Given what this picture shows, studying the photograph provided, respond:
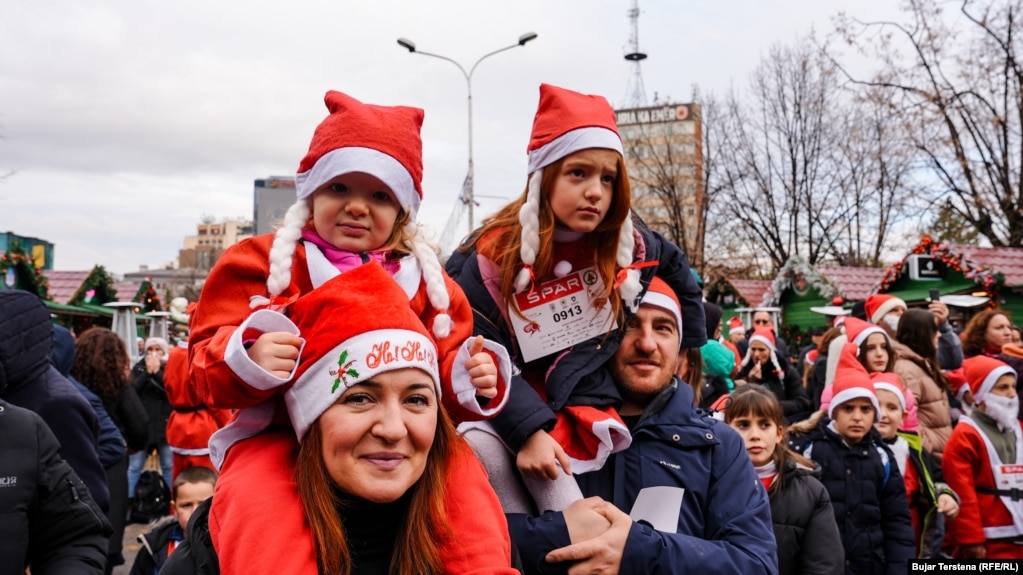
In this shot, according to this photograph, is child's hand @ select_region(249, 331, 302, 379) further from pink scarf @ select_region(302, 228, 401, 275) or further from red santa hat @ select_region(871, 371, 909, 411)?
red santa hat @ select_region(871, 371, 909, 411)

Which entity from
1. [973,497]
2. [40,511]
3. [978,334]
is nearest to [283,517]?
[40,511]

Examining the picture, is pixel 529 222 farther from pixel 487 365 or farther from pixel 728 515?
pixel 728 515

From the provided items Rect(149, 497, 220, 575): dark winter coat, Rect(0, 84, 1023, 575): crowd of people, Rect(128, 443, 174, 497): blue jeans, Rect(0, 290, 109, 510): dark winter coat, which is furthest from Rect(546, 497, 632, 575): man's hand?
Rect(128, 443, 174, 497): blue jeans

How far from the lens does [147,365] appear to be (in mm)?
A: 9023

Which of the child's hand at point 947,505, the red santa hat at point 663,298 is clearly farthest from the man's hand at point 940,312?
the red santa hat at point 663,298

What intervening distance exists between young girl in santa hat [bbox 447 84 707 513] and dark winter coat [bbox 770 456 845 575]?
75.4 inches

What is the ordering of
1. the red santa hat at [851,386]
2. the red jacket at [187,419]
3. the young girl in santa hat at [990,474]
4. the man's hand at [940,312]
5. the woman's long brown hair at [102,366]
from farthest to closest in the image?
1. the man's hand at [940,312]
2. the woman's long brown hair at [102,366]
3. the red jacket at [187,419]
4. the young girl in santa hat at [990,474]
5. the red santa hat at [851,386]

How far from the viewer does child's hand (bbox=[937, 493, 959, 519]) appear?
5234 mm

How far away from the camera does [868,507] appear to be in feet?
15.4

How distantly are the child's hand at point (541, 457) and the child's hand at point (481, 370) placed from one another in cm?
23

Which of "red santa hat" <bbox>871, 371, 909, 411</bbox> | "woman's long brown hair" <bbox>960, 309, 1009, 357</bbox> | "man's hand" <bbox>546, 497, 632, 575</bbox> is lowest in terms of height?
"man's hand" <bbox>546, 497, 632, 575</bbox>

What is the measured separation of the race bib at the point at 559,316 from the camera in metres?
2.50

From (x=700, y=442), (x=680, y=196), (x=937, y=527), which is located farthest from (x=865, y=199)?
(x=700, y=442)

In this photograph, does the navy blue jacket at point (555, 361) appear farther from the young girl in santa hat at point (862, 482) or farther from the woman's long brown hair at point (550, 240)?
the young girl in santa hat at point (862, 482)
